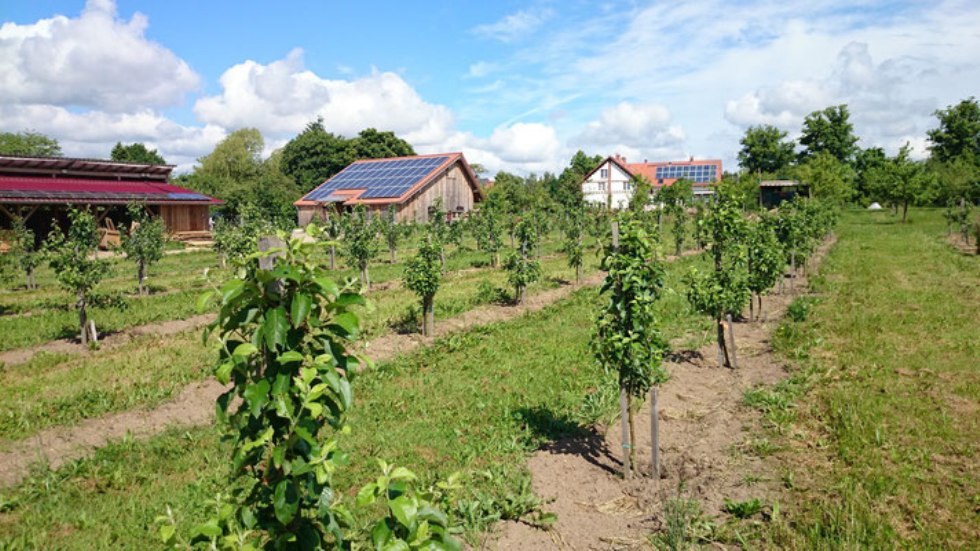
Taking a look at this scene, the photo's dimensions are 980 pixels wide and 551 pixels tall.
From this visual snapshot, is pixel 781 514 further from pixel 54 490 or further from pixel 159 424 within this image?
pixel 159 424

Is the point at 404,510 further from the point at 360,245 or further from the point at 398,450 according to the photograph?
the point at 360,245

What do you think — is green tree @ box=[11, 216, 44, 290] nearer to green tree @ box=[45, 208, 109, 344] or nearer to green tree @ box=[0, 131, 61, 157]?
green tree @ box=[45, 208, 109, 344]

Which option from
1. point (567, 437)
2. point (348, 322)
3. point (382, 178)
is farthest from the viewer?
point (382, 178)

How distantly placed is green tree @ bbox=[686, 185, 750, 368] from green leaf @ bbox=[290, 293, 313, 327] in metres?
8.40

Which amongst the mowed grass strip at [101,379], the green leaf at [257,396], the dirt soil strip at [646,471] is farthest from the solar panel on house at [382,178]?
the green leaf at [257,396]

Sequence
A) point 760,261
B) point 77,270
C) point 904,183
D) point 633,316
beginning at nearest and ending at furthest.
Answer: point 633,316
point 760,261
point 77,270
point 904,183

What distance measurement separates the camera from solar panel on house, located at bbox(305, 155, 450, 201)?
4416cm

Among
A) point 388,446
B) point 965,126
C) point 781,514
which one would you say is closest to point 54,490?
point 388,446

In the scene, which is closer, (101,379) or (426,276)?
(101,379)

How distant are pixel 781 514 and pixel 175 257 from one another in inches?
1211

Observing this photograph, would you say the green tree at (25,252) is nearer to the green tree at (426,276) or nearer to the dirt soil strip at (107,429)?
the dirt soil strip at (107,429)

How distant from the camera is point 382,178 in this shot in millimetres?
47312

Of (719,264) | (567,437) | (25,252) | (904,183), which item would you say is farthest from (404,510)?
(904,183)

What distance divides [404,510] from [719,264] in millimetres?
8931
